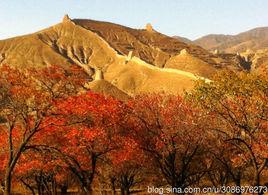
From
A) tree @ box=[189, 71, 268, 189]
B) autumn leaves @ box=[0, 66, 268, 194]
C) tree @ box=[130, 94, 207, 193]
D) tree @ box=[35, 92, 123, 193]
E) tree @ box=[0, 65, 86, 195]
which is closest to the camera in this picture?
tree @ box=[0, 65, 86, 195]

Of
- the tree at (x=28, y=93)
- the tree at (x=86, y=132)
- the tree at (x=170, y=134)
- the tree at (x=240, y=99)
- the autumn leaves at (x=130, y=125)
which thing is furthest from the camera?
the tree at (x=170, y=134)

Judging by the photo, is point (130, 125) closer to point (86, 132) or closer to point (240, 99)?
point (86, 132)

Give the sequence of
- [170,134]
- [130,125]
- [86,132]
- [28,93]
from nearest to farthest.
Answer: [28,93], [86,132], [170,134], [130,125]

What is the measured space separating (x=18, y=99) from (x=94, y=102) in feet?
37.3

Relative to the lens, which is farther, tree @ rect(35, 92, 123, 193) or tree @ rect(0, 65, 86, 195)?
tree @ rect(35, 92, 123, 193)

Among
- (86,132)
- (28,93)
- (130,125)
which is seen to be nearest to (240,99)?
(130,125)

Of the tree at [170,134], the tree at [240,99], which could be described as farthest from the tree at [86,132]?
the tree at [240,99]

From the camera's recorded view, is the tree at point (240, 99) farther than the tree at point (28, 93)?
Yes

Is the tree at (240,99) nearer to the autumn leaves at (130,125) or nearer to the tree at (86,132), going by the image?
the autumn leaves at (130,125)

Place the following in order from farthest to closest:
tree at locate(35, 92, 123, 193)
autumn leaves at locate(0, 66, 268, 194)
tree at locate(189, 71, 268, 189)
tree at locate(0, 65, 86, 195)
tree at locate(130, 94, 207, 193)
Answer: tree at locate(130, 94, 207, 193), tree at locate(35, 92, 123, 193), tree at locate(189, 71, 268, 189), autumn leaves at locate(0, 66, 268, 194), tree at locate(0, 65, 86, 195)

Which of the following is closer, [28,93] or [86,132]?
[28,93]

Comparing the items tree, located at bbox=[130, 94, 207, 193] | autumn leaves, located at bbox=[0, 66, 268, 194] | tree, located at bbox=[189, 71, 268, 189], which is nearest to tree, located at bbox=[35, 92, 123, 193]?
autumn leaves, located at bbox=[0, 66, 268, 194]

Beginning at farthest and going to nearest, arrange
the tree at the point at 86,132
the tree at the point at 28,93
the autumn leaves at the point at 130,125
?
the tree at the point at 86,132
the autumn leaves at the point at 130,125
the tree at the point at 28,93

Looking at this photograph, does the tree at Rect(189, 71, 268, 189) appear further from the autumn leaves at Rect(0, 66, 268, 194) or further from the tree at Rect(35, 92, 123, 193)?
the tree at Rect(35, 92, 123, 193)
